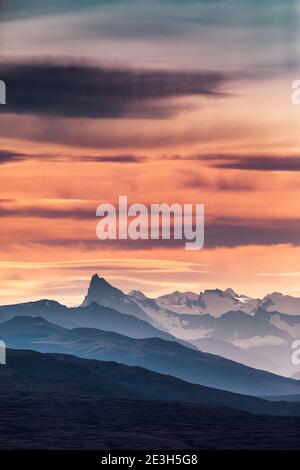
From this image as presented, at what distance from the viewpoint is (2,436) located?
174 m

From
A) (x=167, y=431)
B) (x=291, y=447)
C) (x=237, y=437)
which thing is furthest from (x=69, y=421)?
(x=291, y=447)
